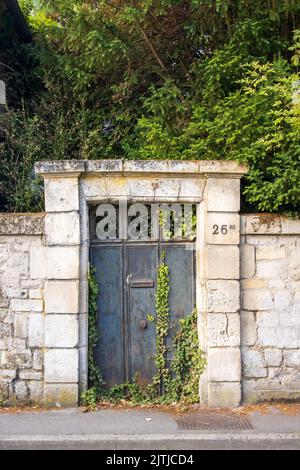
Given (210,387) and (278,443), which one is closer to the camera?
(278,443)

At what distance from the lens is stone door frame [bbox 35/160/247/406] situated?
5777mm

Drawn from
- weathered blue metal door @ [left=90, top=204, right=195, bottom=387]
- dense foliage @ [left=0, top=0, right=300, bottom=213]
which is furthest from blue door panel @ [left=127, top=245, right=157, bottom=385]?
dense foliage @ [left=0, top=0, right=300, bottom=213]

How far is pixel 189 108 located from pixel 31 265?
121 inches

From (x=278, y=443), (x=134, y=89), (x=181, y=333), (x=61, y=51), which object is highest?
(x=61, y=51)

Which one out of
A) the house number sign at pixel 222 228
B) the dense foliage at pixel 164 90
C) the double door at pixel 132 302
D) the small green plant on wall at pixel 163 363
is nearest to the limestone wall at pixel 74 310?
the house number sign at pixel 222 228

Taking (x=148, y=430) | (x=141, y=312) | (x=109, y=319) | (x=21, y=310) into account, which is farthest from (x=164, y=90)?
(x=148, y=430)

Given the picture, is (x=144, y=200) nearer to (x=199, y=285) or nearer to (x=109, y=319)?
(x=199, y=285)

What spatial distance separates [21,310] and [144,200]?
6.31 ft

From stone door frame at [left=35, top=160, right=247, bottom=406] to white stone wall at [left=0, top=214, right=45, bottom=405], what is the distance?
15 cm

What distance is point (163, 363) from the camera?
6059 millimetres

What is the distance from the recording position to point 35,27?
8734 millimetres

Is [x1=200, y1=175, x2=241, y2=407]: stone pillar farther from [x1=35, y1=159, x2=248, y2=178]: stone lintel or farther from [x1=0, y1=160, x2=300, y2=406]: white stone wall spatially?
[x1=35, y1=159, x2=248, y2=178]: stone lintel

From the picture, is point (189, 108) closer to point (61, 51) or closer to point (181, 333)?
point (61, 51)

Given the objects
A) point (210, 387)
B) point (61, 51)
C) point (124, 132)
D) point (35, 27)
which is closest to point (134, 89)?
point (124, 132)
